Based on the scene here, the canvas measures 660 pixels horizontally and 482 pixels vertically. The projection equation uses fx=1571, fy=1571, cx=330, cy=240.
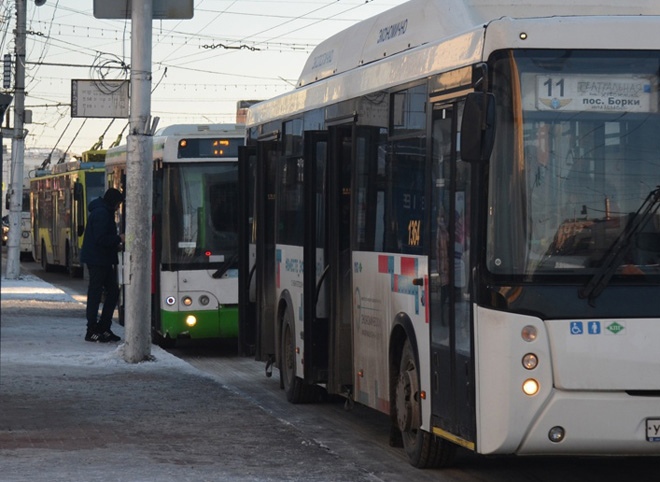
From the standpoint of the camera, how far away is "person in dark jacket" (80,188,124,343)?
65.3 feet

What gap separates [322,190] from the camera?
40.8 feet

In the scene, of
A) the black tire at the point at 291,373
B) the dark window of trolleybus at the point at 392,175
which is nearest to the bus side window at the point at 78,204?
the black tire at the point at 291,373

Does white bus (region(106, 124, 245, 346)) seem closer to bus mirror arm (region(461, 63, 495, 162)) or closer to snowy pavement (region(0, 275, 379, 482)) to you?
snowy pavement (region(0, 275, 379, 482))

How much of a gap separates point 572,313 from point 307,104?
5408 millimetres

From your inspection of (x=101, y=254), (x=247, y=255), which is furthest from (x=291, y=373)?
(x=101, y=254)

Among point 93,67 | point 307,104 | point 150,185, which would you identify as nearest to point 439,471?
point 307,104

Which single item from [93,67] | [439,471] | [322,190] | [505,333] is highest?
[93,67]

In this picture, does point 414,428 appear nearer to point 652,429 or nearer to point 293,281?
point 652,429

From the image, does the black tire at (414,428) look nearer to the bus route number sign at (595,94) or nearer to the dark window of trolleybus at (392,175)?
the dark window of trolleybus at (392,175)

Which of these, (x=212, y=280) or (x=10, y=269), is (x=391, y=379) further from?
(x=10, y=269)

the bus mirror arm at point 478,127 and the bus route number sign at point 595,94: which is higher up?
the bus route number sign at point 595,94

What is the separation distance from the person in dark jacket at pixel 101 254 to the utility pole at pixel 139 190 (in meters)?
2.61

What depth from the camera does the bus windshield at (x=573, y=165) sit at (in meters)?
8.50

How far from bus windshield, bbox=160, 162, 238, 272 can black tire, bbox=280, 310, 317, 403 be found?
488 centimetres
